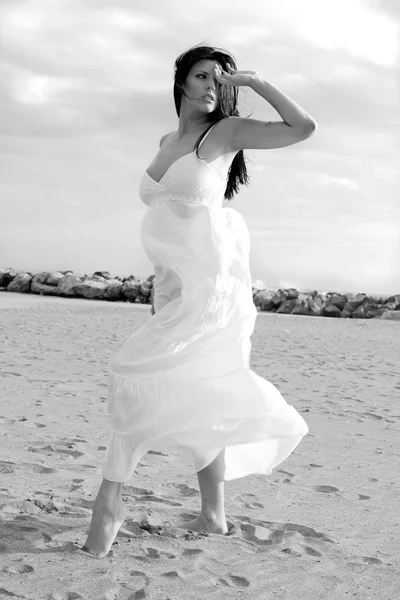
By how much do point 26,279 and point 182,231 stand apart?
23.3 m

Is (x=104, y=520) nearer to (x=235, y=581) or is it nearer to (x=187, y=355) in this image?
(x=235, y=581)

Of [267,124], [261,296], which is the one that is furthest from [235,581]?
[261,296]

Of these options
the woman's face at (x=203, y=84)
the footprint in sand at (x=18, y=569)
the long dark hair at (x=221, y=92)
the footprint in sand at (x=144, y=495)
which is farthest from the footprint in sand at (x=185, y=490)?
the woman's face at (x=203, y=84)

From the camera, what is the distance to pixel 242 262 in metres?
3.54

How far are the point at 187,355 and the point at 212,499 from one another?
806 millimetres

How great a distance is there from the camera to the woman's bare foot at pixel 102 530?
3406 millimetres

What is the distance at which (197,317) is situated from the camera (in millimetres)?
3371

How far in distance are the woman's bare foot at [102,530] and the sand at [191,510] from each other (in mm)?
49

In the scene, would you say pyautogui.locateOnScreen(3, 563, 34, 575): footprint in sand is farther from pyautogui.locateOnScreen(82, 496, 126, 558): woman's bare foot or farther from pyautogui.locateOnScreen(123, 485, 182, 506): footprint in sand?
pyautogui.locateOnScreen(123, 485, 182, 506): footprint in sand

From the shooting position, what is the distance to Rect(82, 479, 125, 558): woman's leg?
3.41 m

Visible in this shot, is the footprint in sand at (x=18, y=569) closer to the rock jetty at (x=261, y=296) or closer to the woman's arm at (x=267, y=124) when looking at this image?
the woman's arm at (x=267, y=124)

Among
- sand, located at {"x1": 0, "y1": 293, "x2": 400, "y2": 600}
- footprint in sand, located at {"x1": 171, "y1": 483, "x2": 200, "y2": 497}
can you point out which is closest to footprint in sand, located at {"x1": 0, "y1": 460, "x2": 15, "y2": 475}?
sand, located at {"x1": 0, "y1": 293, "x2": 400, "y2": 600}

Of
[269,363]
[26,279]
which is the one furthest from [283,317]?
[26,279]

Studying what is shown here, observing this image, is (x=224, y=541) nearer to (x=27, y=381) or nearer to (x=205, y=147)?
(x=205, y=147)
